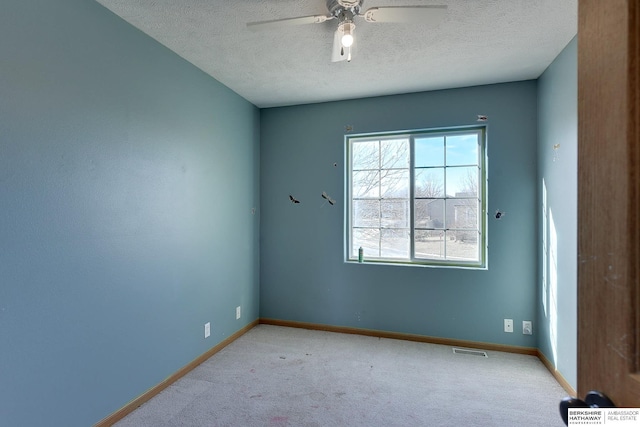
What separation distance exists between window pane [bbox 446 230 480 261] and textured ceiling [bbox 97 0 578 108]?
1470 mm

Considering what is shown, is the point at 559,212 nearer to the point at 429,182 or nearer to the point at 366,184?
the point at 429,182

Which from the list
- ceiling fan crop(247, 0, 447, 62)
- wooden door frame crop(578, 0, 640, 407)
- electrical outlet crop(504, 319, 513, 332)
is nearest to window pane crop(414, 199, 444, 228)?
electrical outlet crop(504, 319, 513, 332)

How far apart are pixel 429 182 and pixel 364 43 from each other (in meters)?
1.57

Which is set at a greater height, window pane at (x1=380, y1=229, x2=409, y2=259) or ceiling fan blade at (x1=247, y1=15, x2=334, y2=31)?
ceiling fan blade at (x1=247, y1=15, x2=334, y2=31)

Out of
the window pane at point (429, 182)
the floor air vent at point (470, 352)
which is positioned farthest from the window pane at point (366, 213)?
the floor air vent at point (470, 352)

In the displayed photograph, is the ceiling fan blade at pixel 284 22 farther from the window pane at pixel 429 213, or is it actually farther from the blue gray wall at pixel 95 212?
the window pane at pixel 429 213

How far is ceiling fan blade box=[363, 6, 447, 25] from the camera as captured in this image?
155 centimetres

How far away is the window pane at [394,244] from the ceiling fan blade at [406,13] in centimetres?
213

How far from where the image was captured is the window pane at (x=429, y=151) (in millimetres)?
3232

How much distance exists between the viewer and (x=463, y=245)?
3.17m

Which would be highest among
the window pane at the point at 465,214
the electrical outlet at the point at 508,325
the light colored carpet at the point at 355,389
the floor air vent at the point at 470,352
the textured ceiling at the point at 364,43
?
the textured ceiling at the point at 364,43

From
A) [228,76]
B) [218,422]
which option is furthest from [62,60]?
[218,422]

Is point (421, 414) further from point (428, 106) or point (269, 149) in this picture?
point (269, 149)

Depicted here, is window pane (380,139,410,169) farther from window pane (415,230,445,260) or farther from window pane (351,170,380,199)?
window pane (415,230,445,260)
